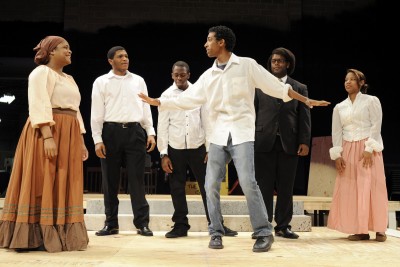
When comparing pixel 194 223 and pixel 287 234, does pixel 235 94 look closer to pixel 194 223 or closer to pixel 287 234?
pixel 287 234

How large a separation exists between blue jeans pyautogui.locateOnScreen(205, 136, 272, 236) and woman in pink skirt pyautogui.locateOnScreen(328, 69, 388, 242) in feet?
3.64

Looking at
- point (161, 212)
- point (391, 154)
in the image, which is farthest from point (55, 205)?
point (391, 154)

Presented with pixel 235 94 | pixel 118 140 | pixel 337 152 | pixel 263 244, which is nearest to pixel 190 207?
pixel 118 140

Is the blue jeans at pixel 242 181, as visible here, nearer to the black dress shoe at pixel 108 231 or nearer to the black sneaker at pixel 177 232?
the black sneaker at pixel 177 232

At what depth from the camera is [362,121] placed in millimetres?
4000

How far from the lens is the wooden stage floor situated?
265 cm

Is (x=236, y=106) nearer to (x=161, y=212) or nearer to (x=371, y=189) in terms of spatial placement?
(x=371, y=189)

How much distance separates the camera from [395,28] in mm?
9102

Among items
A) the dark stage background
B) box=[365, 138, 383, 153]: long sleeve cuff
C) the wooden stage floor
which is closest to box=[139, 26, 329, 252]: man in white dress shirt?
the wooden stage floor

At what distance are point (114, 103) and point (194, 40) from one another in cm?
514

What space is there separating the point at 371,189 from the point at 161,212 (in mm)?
2144

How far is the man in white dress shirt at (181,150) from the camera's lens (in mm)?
4070

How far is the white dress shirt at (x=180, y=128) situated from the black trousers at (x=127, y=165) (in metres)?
0.21

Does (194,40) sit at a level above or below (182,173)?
above
